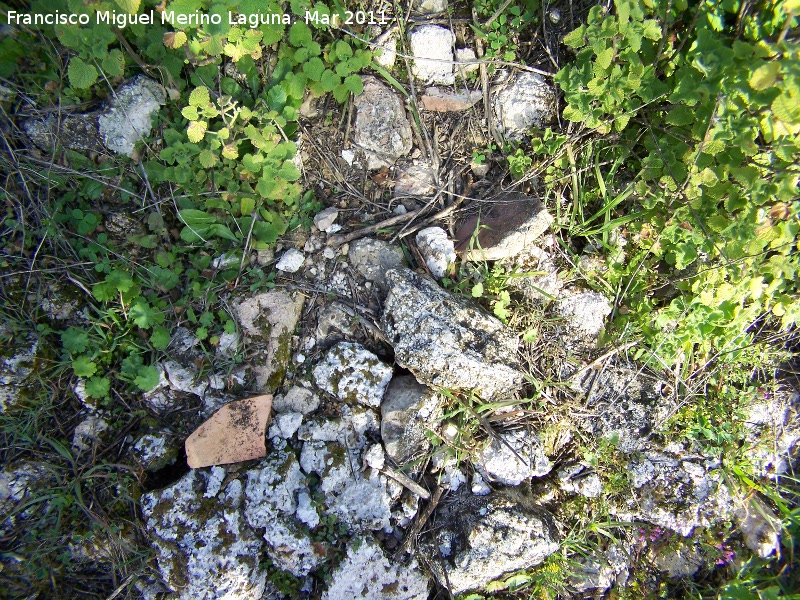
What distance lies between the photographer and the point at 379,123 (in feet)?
9.01

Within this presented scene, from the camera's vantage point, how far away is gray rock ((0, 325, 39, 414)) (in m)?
2.46

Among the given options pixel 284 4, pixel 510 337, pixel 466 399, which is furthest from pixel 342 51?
pixel 466 399

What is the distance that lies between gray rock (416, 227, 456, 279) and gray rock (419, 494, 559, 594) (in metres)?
1.32

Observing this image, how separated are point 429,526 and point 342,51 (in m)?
2.72

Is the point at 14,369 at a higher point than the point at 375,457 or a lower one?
higher

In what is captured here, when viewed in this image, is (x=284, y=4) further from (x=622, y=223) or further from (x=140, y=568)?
(x=140, y=568)

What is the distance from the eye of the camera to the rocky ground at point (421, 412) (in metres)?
2.39

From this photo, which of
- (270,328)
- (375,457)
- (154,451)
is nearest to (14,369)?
(154,451)

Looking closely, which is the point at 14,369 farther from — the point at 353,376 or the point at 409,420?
the point at 409,420

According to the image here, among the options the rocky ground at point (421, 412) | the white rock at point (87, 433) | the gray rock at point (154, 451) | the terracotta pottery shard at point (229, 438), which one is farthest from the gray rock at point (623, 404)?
the white rock at point (87, 433)

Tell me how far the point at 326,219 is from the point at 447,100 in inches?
41.0

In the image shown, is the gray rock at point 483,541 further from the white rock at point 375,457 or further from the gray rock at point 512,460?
the white rock at point 375,457

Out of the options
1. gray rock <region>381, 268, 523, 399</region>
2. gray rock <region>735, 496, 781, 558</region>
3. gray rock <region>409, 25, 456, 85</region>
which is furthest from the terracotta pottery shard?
gray rock <region>735, 496, 781, 558</region>

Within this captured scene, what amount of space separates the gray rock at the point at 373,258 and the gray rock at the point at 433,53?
1080 millimetres
